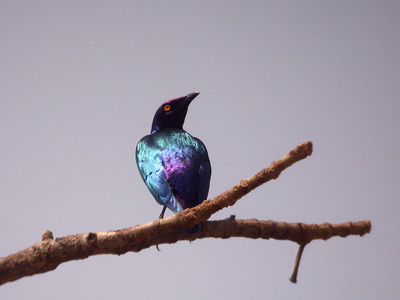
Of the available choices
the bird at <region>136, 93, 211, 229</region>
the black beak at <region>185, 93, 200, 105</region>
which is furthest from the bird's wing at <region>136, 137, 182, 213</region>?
the black beak at <region>185, 93, 200, 105</region>

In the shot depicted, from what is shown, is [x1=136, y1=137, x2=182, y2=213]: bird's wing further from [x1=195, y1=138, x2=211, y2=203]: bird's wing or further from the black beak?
the black beak

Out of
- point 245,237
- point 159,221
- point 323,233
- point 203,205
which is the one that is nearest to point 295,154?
point 203,205

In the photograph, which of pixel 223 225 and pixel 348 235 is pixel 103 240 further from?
pixel 348 235

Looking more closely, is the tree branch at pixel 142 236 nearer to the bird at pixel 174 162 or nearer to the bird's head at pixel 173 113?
the bird at pixel 174 162

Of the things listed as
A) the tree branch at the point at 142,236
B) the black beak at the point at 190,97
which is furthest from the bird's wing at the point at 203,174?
the black beak at the point at 190,97

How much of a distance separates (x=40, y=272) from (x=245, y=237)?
51.2 inches

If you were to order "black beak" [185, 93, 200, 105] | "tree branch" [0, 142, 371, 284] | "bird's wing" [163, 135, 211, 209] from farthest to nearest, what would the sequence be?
"black beak" [185, 93, 200, 105], "bird's wing" [163, 135, 211, 209], "tree branch" [0, 142, 371, 284]

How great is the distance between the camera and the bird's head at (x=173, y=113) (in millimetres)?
4328

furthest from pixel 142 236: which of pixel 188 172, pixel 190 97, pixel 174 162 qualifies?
pixel 190 97

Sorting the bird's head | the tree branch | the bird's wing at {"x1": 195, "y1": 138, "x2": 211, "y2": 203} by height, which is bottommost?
the tree branch

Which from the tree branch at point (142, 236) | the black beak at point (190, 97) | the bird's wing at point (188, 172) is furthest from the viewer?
the black beak at point (190, 97)

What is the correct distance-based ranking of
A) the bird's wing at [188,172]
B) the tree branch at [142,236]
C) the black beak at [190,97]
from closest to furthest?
the tree branch at [142,236] < the bird's wing at [188,172] < the black beak at [190,97]

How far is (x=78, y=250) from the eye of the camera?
251 centimetres

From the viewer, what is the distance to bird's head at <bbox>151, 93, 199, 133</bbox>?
4328mm
